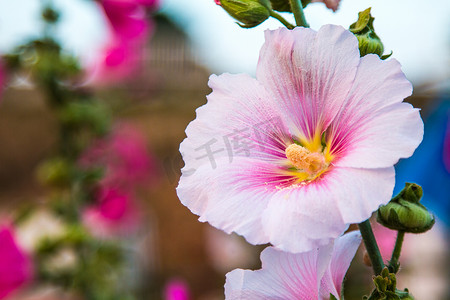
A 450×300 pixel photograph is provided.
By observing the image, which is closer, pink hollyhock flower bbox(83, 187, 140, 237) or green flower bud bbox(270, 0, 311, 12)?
green flower bud bbox(270, 0, 311, 12)

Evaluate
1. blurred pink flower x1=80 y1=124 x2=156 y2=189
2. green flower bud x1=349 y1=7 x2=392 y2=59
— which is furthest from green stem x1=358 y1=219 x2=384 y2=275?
blurred pink flower x1=80 y1=124 x2=156 y2=189

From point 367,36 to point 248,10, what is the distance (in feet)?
0.31

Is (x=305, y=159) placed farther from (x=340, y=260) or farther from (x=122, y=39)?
(x=122, y=39)

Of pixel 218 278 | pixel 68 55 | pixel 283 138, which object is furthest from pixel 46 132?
pixel 283 138

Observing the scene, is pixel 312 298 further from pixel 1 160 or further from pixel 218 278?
pixel 218 278

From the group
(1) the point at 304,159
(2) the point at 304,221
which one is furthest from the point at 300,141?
(2) the point at 304,221

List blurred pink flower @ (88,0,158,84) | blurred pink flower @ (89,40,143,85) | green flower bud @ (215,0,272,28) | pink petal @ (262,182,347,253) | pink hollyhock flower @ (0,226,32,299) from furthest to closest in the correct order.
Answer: blurred pink flower @ (89,40,143,85) → blurred pink flower @ (88,0,158,84) → pink hollyhock flower @ (0,226,32,299) → green flower bud @ (215,0,272,28) → pink petal @ (262,182,347,253)

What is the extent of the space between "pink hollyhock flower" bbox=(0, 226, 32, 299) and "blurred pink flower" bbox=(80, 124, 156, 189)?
25 cm

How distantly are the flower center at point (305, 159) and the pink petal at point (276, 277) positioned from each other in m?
0.07

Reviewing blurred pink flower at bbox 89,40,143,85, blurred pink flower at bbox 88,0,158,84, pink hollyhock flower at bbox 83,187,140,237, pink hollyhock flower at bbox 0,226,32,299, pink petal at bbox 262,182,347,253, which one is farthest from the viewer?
blurred pink flower at bbox 89,40,143,85

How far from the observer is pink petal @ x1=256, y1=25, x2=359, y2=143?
35 centimetres

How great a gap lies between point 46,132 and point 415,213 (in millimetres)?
2786

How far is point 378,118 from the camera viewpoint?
1.10 ft

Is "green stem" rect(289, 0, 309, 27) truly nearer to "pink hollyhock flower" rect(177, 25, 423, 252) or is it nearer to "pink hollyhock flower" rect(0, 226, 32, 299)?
"pink hollyhock flower" rect(177, 25, 423, 252)
